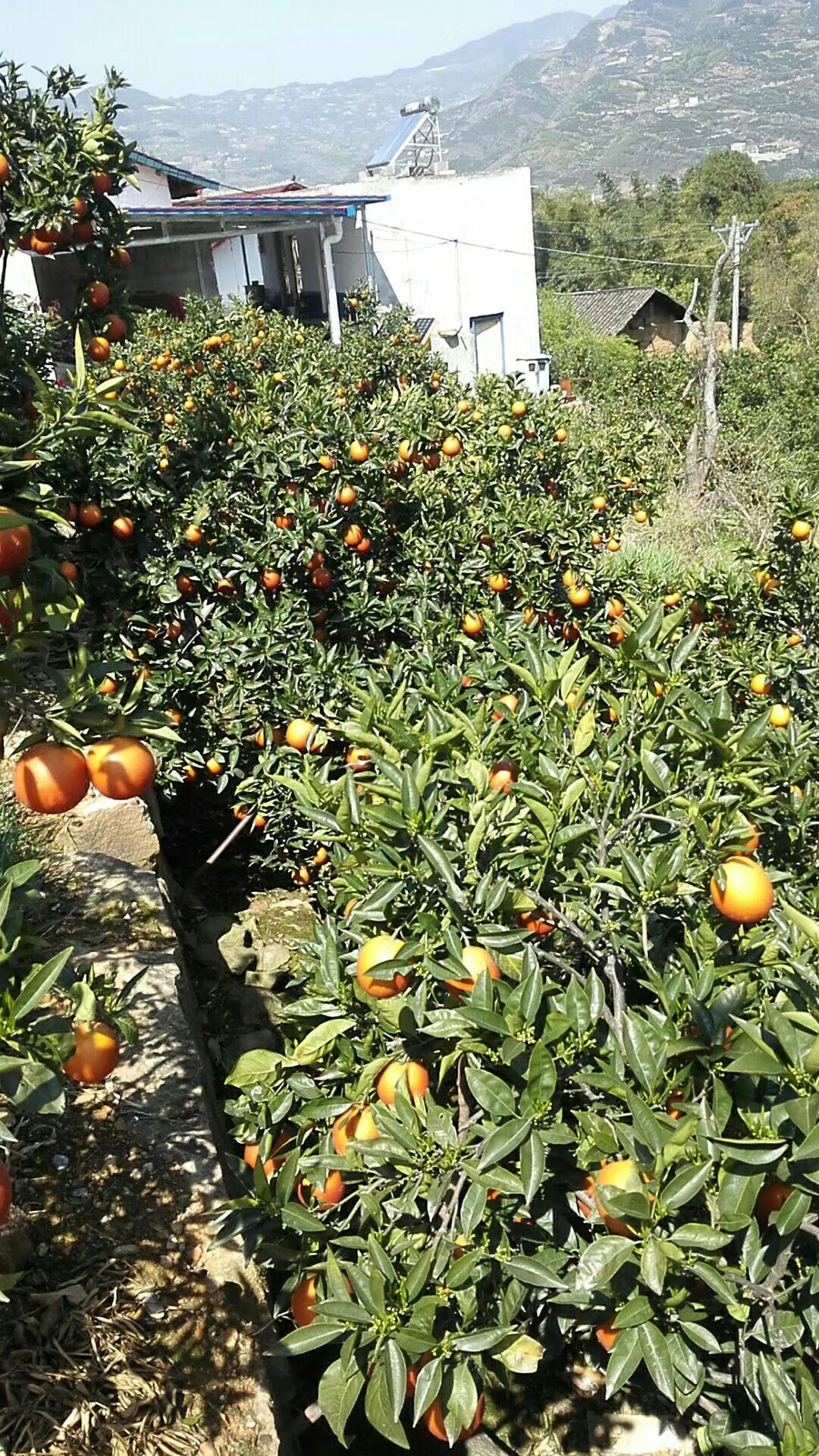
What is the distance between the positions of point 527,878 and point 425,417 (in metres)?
3.49

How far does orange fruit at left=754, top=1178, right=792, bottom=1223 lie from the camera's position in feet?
4.80

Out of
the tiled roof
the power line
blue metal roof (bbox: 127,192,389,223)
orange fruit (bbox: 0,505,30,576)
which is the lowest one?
the tiled roof

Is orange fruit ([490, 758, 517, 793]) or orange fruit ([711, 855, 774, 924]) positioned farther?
orange fruit ([490, 758, 517, 793])

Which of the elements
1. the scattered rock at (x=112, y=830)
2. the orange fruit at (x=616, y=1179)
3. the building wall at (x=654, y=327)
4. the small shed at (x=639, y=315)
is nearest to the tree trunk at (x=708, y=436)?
the scattered rock at (x=112, y=830)

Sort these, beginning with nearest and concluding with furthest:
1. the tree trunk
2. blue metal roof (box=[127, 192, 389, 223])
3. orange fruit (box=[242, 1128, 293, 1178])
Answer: orange fruit (box=[242, 1128, 293, 1178]) < the tree trunk < blue metal roof (box=[127, 192, 389, 223])

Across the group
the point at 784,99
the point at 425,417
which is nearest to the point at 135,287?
the point at 425,417

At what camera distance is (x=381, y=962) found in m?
1.62

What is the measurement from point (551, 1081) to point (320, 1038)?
1.52ft

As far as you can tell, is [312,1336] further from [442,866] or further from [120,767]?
[120,767]

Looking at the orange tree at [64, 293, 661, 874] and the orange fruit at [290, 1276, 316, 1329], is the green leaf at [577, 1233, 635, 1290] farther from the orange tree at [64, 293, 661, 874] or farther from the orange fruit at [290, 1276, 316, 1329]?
the orange tree at [64, 293, 661, 874]

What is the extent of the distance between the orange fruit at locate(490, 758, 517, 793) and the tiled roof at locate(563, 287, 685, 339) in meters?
29.5

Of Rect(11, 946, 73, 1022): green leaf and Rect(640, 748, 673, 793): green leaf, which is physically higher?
Rect(11, 946, 73, 1022): green leaf

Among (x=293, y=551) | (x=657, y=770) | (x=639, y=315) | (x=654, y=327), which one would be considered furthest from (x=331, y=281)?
(x=654, y=327)

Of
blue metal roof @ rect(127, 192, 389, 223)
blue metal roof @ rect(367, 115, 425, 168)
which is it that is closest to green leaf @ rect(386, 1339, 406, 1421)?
blue metal roof @ rect(127, 192, 389, 223)
